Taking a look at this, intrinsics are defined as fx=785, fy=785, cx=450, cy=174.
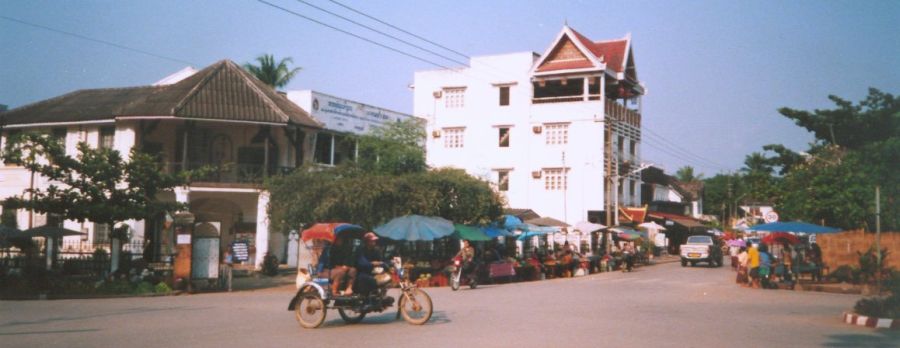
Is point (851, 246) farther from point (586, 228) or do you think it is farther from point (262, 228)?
point (262, 228)

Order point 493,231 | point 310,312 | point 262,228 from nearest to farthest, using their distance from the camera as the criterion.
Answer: point 310,312, point 493,231, point 262,228

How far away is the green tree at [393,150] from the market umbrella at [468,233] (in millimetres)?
5331

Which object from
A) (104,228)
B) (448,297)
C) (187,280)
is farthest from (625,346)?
(104,228)

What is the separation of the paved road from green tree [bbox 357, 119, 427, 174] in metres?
13.0

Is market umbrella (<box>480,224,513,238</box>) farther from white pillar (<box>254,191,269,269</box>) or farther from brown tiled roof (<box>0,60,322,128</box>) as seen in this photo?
brown tiled roof (<box>0,60,322,128</box>)

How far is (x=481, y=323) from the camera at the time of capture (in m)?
13.5

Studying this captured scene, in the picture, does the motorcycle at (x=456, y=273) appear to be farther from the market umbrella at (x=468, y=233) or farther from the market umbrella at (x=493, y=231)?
the market umbrella at (x=493, y=231)

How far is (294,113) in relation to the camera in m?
35.2

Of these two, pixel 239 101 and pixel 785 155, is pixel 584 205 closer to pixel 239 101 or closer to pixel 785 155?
pixel 785 155

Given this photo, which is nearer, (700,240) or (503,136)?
(700,240)

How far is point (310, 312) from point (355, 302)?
756mm

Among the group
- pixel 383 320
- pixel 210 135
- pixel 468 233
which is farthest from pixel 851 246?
pixel 210 135

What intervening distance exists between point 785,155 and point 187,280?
28523 mm

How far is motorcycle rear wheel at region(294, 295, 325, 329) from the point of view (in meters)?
12.8
